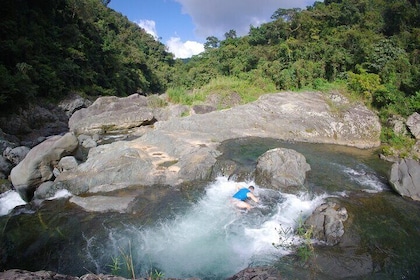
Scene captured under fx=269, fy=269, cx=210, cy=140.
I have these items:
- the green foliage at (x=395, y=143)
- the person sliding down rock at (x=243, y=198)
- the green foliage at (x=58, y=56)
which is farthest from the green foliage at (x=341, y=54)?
the person sliding down rock at (x=243, y=198)

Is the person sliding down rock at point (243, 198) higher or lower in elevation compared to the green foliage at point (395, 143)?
lower

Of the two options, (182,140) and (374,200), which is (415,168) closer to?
(374,200)

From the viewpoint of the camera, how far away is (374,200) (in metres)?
9.37

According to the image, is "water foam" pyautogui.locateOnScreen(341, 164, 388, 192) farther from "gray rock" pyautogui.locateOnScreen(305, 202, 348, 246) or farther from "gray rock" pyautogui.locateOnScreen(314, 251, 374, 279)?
"gray rock" pyautogui.locateOnScreen(314, 251, 374, 279)

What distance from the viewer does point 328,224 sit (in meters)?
7.20

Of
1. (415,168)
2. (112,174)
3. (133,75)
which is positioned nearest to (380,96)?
(415,168)

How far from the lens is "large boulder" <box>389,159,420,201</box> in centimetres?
964

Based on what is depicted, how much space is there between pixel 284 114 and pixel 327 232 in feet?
38.3

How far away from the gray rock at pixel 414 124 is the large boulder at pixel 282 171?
8.64 m

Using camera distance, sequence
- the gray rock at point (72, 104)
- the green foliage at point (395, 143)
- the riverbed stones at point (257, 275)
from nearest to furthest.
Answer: the riverbed stones at point (257, 275), the green foliage at point (395, 143), the gray rock at point (72, 104)

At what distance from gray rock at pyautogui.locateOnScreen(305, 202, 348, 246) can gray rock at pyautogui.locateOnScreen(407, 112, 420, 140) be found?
1074cm

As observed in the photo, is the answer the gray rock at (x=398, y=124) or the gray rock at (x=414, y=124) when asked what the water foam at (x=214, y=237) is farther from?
the gray rock at (x=398, y=124)

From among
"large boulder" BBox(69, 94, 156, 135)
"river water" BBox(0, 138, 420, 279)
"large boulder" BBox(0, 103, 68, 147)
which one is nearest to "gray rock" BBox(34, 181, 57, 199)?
"river water" BBox(0, 138, 420, 279)

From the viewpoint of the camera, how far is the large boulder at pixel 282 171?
986cm
